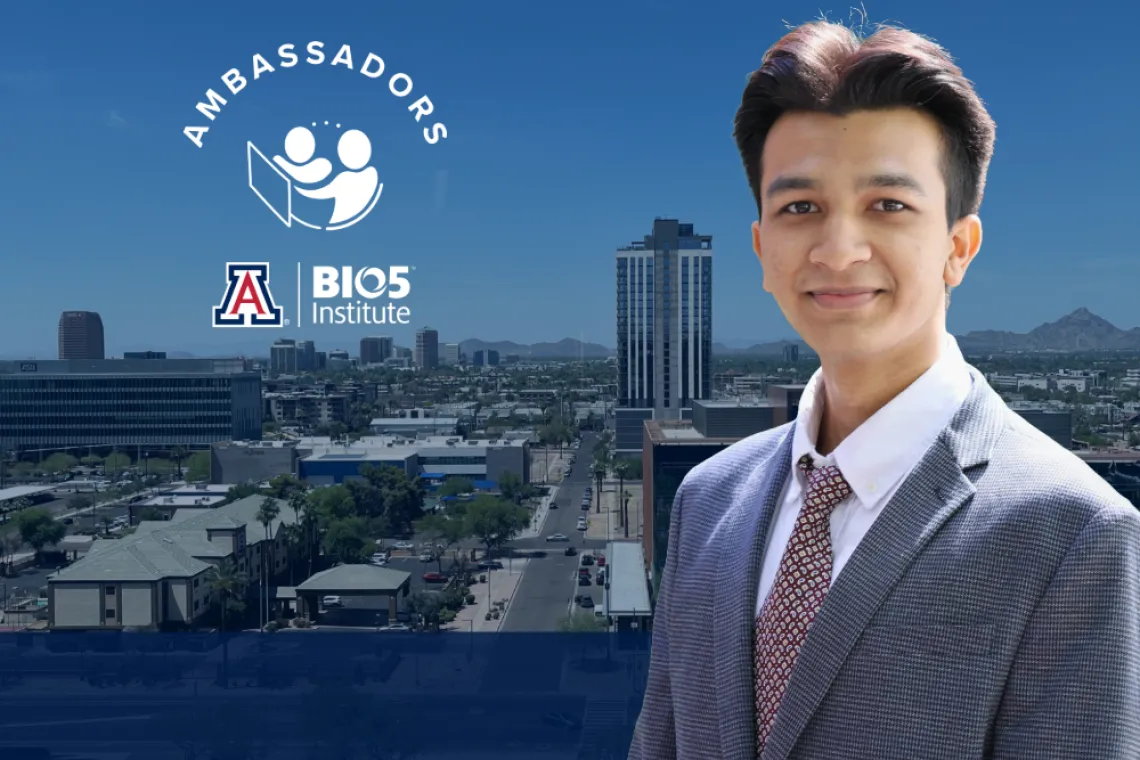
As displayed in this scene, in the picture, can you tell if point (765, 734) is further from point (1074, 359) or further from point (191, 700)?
point (1074, 359)

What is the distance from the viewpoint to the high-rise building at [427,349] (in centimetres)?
1606

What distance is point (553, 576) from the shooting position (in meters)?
7.62

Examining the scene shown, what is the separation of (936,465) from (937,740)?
0.10 m

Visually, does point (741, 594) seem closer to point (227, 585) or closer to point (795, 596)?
point (795, 596)

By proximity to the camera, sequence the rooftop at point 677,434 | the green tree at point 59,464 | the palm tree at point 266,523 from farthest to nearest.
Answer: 1. the green tree at point 59,464
2. the palm tree at point 266,523
3. the rooftop at point 677,434

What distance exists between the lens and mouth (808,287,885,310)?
357 mm

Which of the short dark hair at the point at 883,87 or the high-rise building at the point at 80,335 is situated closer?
the short dark hair at the point at 883,87

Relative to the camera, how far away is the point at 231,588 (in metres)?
6.82

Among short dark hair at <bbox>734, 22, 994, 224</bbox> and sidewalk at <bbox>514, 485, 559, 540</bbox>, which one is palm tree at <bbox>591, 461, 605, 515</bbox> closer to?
sidewalk at <bbox>514, 485, 559, 540</bbox>

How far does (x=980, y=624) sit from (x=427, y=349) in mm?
17295

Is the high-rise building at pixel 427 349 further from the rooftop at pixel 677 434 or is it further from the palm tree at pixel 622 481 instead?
the rooftop at pixel 677 434

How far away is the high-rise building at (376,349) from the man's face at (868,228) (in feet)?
63.6
